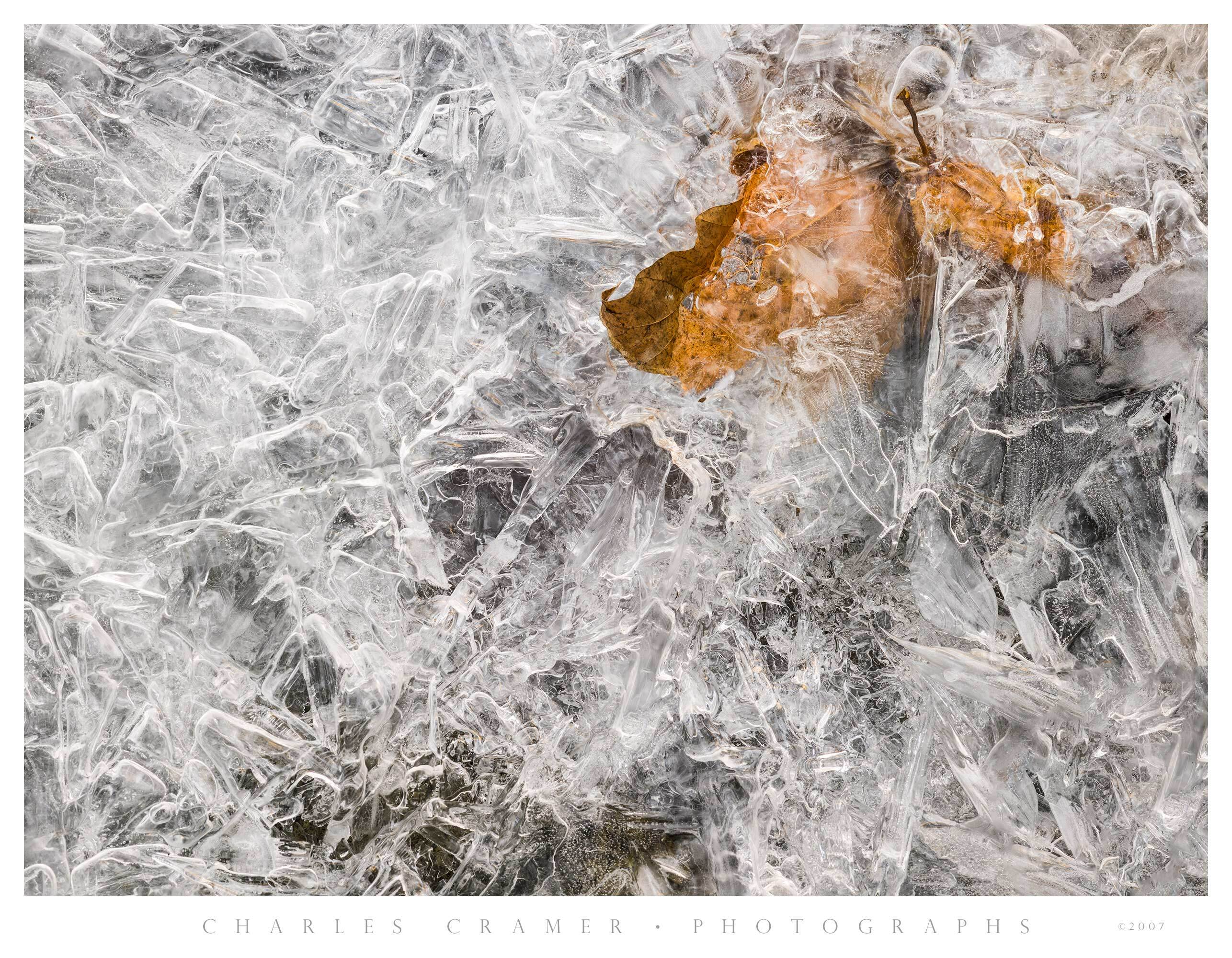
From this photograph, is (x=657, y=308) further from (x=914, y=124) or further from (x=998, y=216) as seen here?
(x=998, y=216)

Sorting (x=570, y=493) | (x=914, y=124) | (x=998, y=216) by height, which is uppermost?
(x=914, y=124)

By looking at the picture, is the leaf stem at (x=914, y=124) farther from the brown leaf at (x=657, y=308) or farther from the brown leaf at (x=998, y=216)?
the brown leaf at (x=657, y=308)

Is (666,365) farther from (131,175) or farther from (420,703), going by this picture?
(131,175)

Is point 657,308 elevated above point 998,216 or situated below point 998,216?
below

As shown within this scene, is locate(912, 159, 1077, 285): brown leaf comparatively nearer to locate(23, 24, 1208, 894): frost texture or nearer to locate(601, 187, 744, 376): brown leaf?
locate(23, 24, 1208, 894): frost texture
